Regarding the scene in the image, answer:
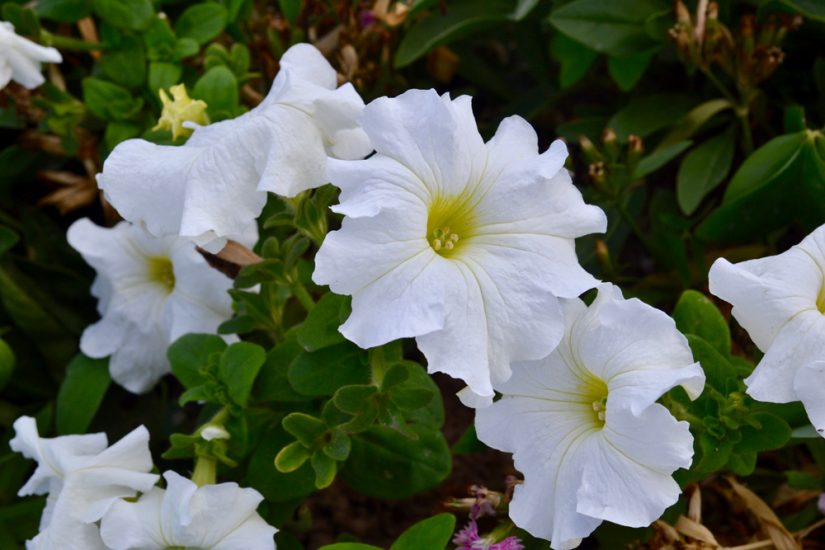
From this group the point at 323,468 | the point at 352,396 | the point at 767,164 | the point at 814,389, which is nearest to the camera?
the point at 814,389

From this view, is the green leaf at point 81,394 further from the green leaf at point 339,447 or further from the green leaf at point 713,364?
the green leaf at point 713,364

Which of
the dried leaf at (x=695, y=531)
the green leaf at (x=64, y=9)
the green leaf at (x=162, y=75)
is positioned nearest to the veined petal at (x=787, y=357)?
the dried leaf at (x=695, y=531)

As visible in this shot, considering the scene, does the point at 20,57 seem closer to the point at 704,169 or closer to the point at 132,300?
the point at 132,300

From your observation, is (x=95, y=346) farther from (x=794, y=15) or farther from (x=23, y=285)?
(x=794, y=15)

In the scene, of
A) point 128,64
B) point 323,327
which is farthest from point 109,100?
point 323,327

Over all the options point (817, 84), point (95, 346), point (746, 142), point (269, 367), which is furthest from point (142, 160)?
point (817, 84)

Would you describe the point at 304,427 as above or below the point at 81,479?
above

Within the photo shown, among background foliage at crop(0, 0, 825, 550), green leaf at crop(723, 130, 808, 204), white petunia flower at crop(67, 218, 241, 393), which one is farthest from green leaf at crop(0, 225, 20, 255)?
green leaf at crop(723, 130, 808, 204)
